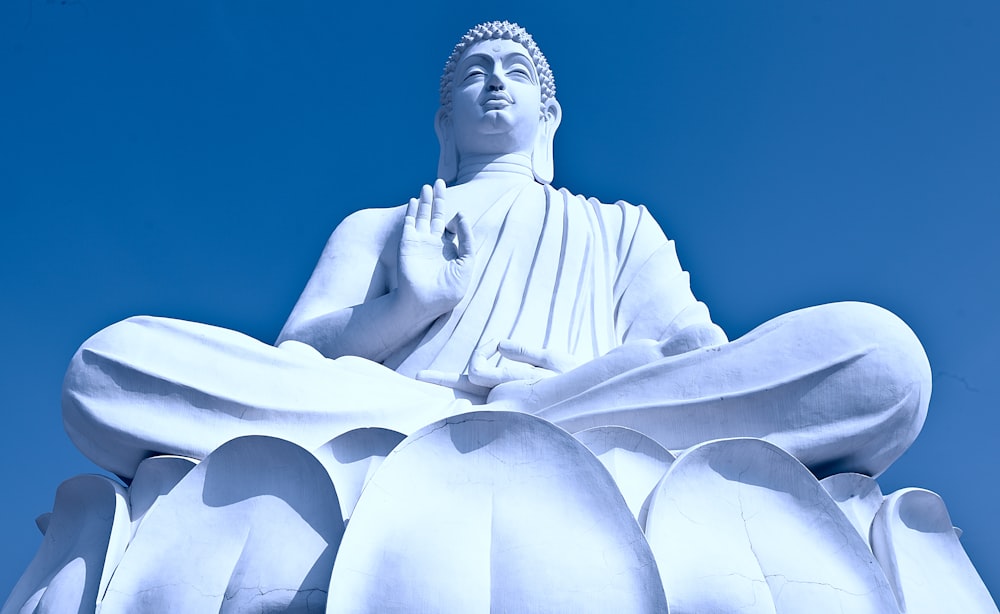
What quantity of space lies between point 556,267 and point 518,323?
45 cm

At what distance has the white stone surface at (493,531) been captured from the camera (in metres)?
3.80

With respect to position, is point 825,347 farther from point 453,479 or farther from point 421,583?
point 421,583

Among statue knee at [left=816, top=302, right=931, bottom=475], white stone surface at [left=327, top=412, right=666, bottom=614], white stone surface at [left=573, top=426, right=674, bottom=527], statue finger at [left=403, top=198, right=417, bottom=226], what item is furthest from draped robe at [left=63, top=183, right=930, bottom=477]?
statue finger at [left=403, top=198, right=417, bottom=226]

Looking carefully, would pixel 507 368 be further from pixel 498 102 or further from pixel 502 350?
pixel 498 102

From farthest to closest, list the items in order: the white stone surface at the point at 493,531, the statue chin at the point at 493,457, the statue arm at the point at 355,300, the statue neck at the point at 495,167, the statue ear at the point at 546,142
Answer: the statue ear at the point at 546,142, the statue neck at the point at 495,167, the statue arm at the point at 355,300, the statue chin at the point at 493,457, the white stone surface at the point at 493,531

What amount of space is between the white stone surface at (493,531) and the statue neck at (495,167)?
3131 mm

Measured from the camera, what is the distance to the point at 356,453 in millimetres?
4457

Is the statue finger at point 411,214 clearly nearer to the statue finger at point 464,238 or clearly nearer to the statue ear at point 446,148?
the statue finger at point 464,238

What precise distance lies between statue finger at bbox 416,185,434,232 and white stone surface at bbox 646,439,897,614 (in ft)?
7.85

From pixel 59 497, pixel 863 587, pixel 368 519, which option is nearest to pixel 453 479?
pixel 368 519

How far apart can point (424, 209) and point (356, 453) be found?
2076 mm

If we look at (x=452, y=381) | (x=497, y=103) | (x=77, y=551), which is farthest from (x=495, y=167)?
(x=77, y=551)

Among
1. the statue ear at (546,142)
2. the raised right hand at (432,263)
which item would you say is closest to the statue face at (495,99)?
the statue ear at (546,142)

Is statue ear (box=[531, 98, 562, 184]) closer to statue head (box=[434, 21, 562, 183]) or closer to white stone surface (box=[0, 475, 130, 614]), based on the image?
statue head (box=[434, 21, 562, 183])
